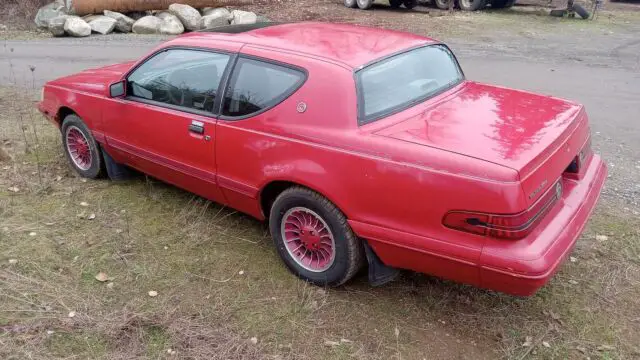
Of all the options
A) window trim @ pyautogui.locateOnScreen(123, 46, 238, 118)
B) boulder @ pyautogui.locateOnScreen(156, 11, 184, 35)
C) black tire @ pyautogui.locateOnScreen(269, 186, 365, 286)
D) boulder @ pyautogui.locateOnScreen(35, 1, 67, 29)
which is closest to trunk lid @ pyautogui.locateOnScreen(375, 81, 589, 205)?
black tire @ pyautogui.locateOnScreen(269, 186, 365, 286)

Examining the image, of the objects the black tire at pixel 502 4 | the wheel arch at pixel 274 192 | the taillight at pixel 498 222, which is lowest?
the wheel arch at pixel 274 192

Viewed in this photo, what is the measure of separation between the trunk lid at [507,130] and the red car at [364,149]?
13 millimetres

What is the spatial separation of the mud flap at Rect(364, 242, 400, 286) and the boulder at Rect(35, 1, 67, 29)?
14.5 m

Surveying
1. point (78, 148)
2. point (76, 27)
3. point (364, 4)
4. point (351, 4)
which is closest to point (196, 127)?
point (78, 148)

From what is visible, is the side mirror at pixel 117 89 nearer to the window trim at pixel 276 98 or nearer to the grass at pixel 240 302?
the grass at pixel 240 302

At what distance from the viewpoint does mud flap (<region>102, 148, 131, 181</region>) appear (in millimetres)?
4926

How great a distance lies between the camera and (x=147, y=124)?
4223 mm

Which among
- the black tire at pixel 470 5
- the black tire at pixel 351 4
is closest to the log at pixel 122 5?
the black tire at pixel 351 4

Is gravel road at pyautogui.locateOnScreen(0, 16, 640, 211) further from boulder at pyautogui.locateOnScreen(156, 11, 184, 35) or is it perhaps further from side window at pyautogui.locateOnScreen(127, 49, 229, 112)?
side window at pyautogui.locateOnScreen(127, 49, 229, 112)

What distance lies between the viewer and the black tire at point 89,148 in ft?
16.1

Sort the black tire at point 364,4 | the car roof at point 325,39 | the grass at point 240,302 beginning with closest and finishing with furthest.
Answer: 1. the grass at point 240,302
2. the car roof at point 325,39
3. the black tire at point 364,4

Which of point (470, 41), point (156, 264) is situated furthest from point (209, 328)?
point (470, 41)

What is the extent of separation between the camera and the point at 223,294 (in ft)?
11.6

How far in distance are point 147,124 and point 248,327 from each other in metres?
1.91
